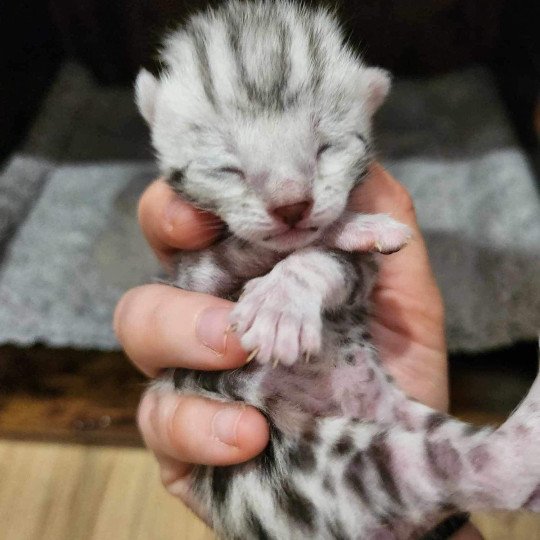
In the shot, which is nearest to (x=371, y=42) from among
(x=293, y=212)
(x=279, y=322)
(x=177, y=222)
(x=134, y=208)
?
(x=134, y=208)

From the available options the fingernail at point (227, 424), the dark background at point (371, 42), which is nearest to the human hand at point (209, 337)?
the fingernail at point (227, 424)

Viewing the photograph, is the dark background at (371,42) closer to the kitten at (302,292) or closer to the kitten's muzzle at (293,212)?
the kitten at (302,292)

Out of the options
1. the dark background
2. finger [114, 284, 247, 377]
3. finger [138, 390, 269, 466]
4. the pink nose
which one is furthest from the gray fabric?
the pink nose

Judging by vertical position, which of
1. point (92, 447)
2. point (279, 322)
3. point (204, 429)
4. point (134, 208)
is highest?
point (279, 322)

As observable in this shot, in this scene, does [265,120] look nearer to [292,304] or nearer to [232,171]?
[232,171]

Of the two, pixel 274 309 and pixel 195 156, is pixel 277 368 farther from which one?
pixel 195 156
